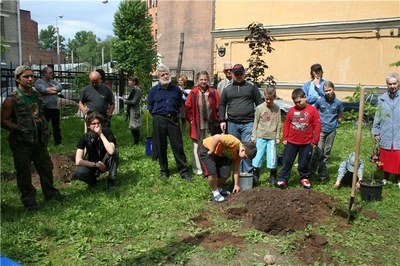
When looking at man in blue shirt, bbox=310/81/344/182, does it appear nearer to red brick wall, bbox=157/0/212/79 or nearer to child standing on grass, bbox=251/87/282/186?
child standing on grass, bbox=251/87/282/186

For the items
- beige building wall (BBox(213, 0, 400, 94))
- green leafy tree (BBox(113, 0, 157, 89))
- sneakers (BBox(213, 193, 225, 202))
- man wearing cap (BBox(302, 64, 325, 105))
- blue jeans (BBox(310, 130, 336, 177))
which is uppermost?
green leafy tree (BBox(113, 0, 157, 89))

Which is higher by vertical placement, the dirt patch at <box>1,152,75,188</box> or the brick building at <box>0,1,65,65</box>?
the brick building at <box>0,1,65,65</box>

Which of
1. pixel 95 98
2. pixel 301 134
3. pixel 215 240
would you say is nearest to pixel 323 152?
pixel 301 134

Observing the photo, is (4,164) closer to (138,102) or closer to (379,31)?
(138,102)

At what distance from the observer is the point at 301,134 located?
5.95 metres

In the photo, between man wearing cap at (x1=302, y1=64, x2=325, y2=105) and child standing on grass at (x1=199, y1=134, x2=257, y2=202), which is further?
man wearing cap at (x1=302, y1=64, x2=325, y2=105)

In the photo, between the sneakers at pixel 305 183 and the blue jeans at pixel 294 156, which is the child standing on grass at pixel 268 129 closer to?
the blue jeans at pixel 294 156

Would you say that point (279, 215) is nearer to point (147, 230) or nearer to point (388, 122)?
point (147, 230)

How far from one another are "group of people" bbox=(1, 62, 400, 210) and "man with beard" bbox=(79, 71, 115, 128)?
0.7 inches

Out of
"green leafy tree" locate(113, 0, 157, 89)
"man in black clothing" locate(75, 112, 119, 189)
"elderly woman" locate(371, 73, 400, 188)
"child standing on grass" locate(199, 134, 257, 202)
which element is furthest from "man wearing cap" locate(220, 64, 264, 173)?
"green leafy tree" locate(113, 0, 157, 89)

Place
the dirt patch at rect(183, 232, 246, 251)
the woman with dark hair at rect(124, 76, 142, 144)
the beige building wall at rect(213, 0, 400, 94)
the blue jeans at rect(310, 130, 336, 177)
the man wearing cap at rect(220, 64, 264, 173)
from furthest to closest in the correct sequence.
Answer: the beige building wall at rect(213, 0, 400, 94)
the woman with dark hair at rect(124, 76, 142, 144)
the blue jeans at rect(310, 130, 336, 177)
the man wearing cap at rect(220, 64, 264, 173)
the dirt patch at rect(183, 232, 246, 251)

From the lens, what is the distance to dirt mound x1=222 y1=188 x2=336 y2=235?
14.8 feet

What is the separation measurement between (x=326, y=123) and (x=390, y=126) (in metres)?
0.98

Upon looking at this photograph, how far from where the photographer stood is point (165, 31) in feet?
116
